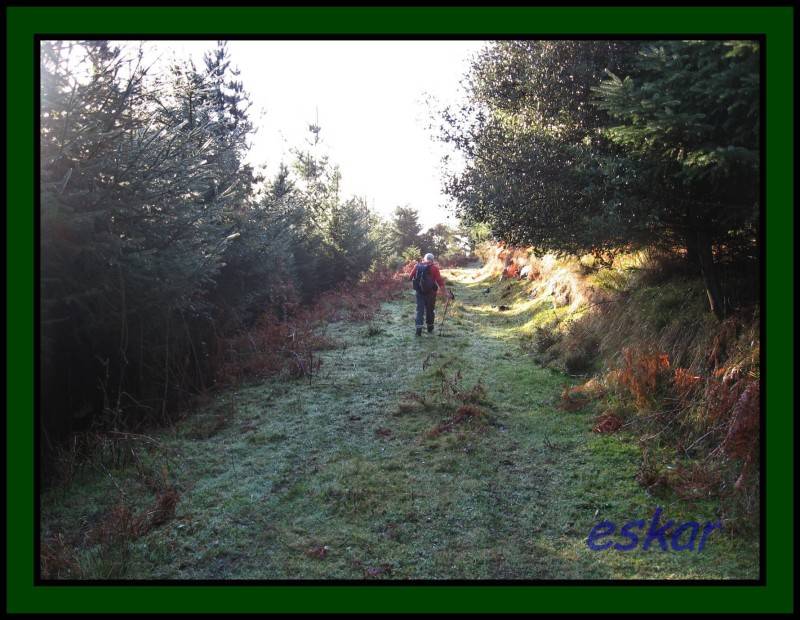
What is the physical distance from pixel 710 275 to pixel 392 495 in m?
5.06

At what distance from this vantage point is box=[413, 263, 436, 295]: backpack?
1341cm

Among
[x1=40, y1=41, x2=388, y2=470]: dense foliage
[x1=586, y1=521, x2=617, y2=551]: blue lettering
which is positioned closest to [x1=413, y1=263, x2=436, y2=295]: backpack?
[x1=40, y1=41, x2=388, y2=470]: dense foliage

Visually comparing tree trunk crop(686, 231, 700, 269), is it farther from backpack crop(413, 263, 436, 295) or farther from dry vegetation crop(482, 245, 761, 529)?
backpack crop(413, 263, 436, 295)

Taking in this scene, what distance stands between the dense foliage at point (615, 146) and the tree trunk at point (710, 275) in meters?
0.02

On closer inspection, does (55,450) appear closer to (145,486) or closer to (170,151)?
(145,486)

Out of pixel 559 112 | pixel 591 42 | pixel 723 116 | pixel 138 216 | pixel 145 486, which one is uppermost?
pixel 591 42

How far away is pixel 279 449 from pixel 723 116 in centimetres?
612

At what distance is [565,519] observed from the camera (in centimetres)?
486

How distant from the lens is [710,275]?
23.1 feet

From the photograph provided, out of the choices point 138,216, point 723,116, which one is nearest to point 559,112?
point 723,116

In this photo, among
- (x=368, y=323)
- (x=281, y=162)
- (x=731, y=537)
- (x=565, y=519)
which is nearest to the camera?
(x=731, y=537)

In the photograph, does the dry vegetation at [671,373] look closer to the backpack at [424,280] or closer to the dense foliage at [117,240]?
the backpack at [424,280]

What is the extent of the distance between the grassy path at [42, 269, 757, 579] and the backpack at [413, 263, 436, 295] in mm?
4581

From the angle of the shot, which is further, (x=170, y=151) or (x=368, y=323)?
(x=368, y=323)
